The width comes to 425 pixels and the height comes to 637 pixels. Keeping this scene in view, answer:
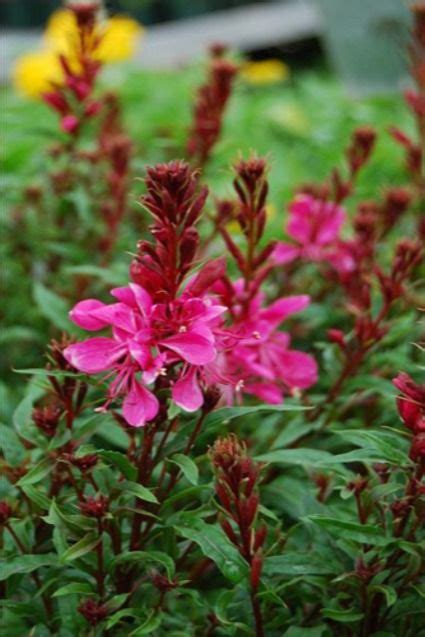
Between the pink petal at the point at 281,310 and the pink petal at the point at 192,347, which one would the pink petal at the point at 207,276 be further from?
the pink petal at the point at 281,310

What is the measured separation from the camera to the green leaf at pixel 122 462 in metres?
1.33

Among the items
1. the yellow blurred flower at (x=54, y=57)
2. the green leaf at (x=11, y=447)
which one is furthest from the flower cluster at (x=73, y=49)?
the green leaf at (x=11, y=447)

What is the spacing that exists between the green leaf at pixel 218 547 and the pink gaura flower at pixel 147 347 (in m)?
0.17

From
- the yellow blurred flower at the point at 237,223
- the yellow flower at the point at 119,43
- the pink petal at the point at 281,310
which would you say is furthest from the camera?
the yellow flower at the point at 119,43

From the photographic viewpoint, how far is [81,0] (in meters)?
2.24

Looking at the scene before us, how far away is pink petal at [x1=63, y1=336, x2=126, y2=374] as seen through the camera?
1.30 m

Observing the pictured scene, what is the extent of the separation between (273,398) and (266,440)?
0.25 m

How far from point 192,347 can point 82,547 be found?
0.98 feet

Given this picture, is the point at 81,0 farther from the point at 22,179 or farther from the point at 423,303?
the point at 423,303

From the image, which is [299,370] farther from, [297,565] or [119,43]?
[119,43]

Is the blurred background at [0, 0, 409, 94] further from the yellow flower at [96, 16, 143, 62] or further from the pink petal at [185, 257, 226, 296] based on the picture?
the pink petal at [185, 257, 226, 296]

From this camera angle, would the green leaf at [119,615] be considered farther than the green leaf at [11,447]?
No

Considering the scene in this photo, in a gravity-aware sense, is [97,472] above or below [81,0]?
below

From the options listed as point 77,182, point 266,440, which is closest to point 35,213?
point 77,182
